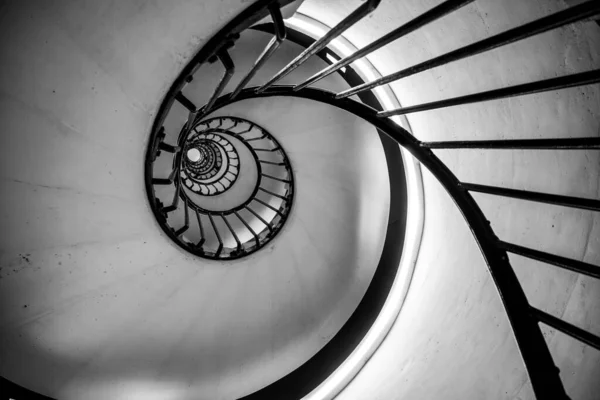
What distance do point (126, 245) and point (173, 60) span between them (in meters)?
2.16

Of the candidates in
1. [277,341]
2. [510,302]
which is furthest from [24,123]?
[277,341]

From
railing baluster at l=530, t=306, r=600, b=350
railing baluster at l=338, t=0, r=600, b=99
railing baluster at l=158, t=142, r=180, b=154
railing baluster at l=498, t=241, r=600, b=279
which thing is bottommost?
railing baluster at l=530, t=306, r=600, b=350

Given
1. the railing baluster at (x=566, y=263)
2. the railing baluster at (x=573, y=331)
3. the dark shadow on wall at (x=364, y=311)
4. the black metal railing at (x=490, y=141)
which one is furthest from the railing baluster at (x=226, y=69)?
the dark shadow on wall at (x=364, y=311)

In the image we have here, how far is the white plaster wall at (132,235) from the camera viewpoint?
7.34 ft

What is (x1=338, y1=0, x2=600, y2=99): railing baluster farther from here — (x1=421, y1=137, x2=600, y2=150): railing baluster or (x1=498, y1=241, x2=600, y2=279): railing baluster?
(x1=498, y1=241, x2=600, y2=279): railing baluster

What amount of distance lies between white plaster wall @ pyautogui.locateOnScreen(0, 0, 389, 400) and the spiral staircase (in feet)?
0.07

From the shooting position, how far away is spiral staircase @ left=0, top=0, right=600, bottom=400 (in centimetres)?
181

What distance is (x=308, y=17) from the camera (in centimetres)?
370

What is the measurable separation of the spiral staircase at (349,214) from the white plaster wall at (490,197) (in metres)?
0.02

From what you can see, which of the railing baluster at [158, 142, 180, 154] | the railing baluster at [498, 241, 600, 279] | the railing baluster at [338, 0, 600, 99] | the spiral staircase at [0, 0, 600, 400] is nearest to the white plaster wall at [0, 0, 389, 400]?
the spiral staircase at [0, 0, 600, 400]

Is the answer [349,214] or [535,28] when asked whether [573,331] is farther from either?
[349,214]

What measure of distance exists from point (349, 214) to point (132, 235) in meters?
3.74

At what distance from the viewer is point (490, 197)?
2609 mm

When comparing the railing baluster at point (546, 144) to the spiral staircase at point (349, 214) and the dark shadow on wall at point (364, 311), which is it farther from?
the dark shadow on wall at point (364, 311)
